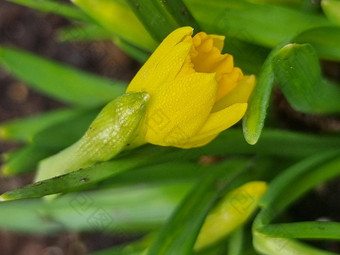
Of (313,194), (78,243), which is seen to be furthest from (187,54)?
(78,243)

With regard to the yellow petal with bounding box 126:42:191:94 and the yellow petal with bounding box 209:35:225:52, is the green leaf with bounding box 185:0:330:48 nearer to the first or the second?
the yellow petal with bounding box 209:35:225:52

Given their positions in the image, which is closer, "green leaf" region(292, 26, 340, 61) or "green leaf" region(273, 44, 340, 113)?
"green leaf" region(273, 44, 340, 113)

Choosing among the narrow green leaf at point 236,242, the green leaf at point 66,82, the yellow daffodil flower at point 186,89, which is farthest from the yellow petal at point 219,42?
the green leaf at point 66,82

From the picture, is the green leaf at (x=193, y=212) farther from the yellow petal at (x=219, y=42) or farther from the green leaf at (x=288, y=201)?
the yellow petal at (x=219, y=42)

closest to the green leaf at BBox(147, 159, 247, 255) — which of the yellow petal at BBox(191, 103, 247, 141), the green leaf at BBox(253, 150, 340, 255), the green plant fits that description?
the green plant

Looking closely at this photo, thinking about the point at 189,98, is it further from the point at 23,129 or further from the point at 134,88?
the point at 23,129

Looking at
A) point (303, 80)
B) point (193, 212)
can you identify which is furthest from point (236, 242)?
point (303, 80)
